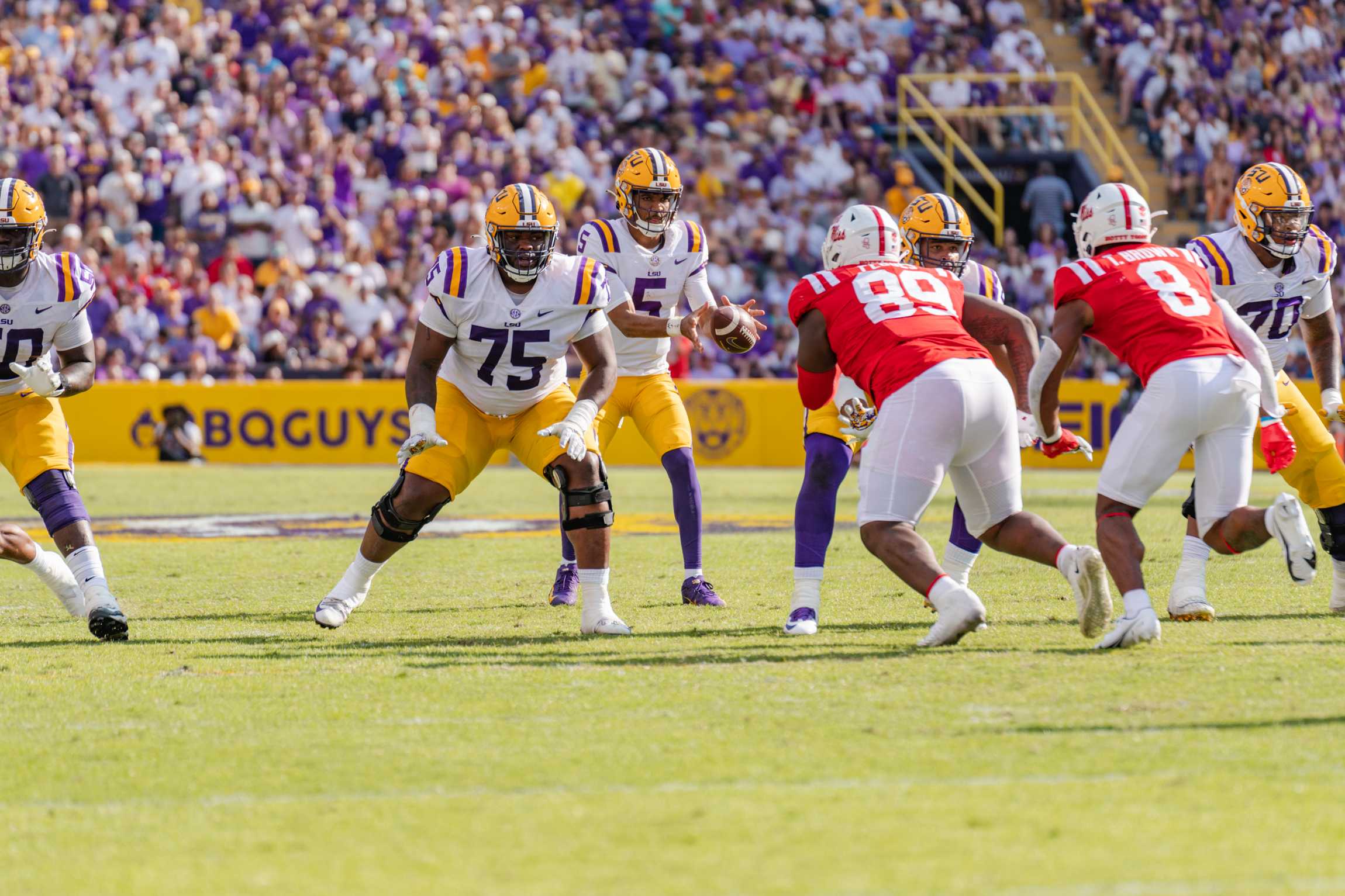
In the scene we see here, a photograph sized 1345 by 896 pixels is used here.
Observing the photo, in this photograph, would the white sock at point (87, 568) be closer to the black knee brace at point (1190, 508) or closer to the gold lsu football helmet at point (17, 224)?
the gold lsu football helmet at point (17, 224)

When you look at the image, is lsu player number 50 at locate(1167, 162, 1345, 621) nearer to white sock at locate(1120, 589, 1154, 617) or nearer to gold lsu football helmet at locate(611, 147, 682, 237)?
white sock at locate(1120, 589, 1154, 617)

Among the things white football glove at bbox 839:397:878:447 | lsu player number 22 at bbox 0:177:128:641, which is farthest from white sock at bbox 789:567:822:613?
lsu player number 22 at bbox 0:177:128:641

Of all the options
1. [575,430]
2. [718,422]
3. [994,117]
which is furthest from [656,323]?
[994,117]

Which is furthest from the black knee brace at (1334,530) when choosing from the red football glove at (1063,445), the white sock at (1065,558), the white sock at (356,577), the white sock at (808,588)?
the white sock at (356,577)

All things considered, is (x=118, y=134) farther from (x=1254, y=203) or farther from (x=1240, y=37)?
(x=1254, y=203)

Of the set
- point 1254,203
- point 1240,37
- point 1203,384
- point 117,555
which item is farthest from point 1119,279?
point 1240,37

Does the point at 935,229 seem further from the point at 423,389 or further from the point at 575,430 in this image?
the point at 423,389

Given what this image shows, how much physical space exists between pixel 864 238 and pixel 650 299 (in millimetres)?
2041

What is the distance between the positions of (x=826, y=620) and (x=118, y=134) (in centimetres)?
1668

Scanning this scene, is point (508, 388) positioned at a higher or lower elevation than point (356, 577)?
higher

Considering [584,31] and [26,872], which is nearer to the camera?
[26,872]

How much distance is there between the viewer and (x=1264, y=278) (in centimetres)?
744

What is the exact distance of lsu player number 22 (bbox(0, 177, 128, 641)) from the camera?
6.80 meters

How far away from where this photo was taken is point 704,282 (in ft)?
27.9
